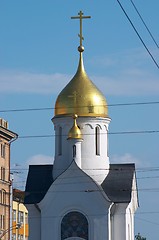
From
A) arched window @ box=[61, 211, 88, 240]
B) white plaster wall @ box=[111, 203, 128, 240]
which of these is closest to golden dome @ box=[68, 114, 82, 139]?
arched window @ box=[61, 211, 88, 240]

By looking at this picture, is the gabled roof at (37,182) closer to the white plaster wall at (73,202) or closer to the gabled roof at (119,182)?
the white plaster wall at (73,202)

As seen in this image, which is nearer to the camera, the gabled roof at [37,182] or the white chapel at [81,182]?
the white chapel at [81,182]

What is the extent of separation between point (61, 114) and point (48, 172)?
12.7ft

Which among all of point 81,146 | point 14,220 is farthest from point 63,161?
point 14,220

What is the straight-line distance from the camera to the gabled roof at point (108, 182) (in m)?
59.1

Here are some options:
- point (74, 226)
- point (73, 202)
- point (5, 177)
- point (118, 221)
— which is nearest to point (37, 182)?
point (73, 202)

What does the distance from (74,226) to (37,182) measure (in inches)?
174

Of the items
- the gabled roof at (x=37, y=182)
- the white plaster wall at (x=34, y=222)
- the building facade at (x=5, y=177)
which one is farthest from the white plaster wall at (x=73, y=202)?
the building facade at (x=5, y=177)

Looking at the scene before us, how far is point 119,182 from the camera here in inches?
2365

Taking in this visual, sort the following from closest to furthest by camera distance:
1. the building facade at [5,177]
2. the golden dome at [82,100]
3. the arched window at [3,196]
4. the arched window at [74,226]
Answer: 1. the arched window at [74,226]
2. the golden dome at [82,100]
3. the building facade at [5,177]
4. the arched window at [3,196]

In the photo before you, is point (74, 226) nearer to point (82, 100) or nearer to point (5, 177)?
point (82, 100)

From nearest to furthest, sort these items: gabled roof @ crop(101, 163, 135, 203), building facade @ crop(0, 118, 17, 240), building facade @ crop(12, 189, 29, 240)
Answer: gabled roof @ crop(101, 163, 135, 203)
building facade @ crop(0, 118, 17, 240)
building facade @ crop(12, 189, 29, 240)

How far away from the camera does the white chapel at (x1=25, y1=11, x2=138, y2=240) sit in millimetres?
58250

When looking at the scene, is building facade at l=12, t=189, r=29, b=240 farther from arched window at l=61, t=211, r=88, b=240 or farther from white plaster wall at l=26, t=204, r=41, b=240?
arched window at l=61, t=211, r=88, b=240
